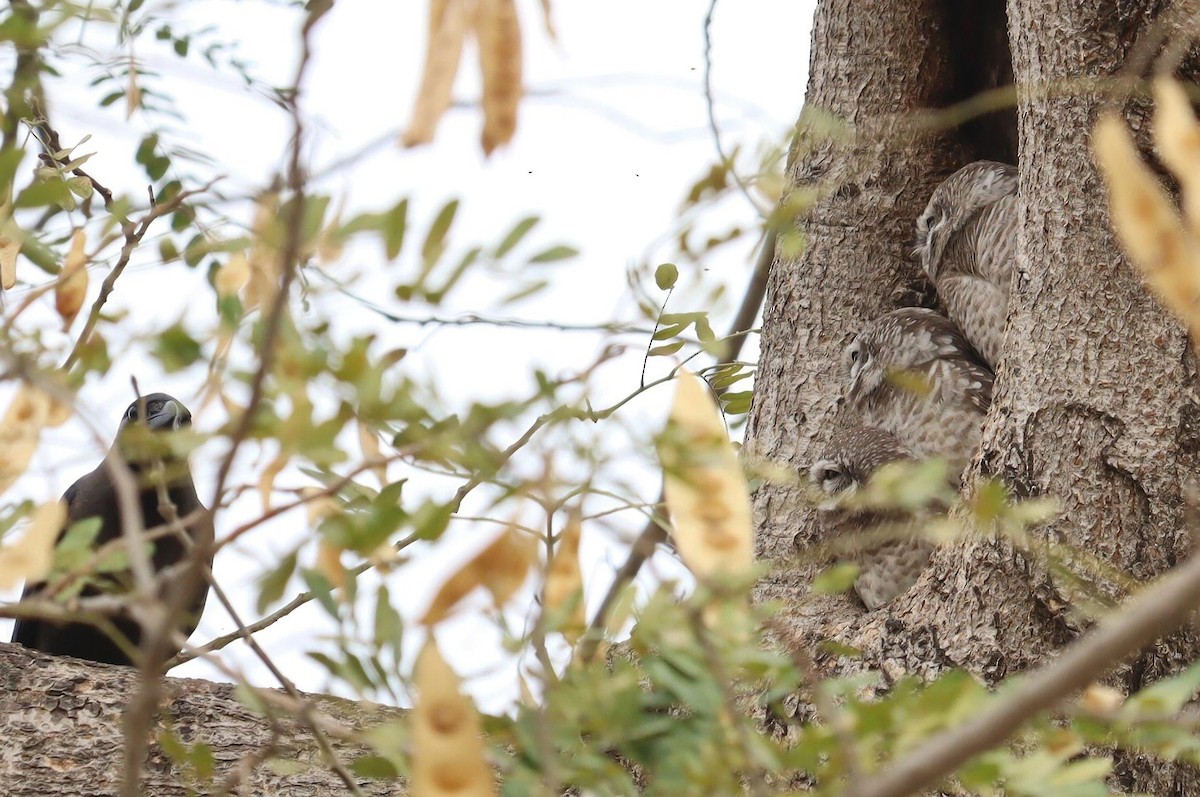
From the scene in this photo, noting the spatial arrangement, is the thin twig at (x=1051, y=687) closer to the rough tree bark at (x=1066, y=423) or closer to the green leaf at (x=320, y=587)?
the green leaf at (x=320, y=587)

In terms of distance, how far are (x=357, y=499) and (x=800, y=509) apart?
1.37 metres

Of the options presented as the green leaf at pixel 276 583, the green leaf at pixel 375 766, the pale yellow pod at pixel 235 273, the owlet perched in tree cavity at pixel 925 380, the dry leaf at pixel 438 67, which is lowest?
the green leaf at pixel 375 766

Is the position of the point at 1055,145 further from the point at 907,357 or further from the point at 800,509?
the point at 800,509

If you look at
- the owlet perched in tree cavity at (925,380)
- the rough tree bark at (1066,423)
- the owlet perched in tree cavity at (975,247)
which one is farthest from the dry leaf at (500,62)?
the owlet perched in tree cavity at (975,247)

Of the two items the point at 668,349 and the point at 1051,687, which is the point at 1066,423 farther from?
the point at 1051,687

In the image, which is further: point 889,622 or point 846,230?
point 846,230

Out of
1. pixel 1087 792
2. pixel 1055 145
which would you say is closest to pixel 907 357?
pixel 1055 145

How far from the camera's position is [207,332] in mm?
962

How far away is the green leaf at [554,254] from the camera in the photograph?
96 centimetres

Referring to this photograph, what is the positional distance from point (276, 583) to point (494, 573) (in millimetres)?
150

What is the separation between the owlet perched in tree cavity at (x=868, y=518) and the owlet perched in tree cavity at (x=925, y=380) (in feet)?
0.16

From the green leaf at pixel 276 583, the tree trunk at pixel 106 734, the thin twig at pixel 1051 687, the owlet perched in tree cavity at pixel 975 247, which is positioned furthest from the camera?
the owlet perched in tree cavity at pixel 975 247

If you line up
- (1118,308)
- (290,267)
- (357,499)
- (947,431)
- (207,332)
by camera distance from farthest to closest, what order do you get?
(947,431)
(1118,308)
(357,499)
(207,332)
(290,267)

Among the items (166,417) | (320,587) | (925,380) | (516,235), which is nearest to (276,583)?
(320,587)
